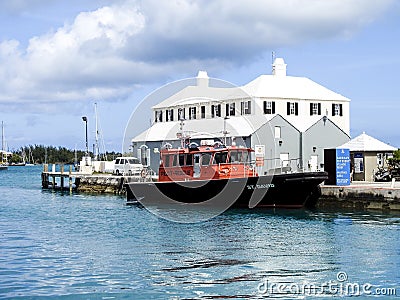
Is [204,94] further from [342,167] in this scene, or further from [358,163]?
[342,167]

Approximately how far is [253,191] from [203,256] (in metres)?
14.2

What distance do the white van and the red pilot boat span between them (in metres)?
20.0

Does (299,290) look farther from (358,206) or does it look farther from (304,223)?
(358,206)

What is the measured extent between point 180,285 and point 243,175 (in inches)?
712

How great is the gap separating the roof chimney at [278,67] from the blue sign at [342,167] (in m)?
24.5

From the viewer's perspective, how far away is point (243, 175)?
33250 mm

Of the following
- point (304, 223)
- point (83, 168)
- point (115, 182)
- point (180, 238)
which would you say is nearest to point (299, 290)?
point (180, 238)

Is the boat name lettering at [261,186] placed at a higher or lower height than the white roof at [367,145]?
lower

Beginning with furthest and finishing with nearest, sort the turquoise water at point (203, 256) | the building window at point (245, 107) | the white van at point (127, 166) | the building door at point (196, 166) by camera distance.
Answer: the white van at point (127, 166) → the building window at point (245, 107) → the building door at point (196, 166) → the turquoise water at point (203, 256)

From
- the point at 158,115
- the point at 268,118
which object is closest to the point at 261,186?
the point at 268,118

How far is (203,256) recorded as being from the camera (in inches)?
755

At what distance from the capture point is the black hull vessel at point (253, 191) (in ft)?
107

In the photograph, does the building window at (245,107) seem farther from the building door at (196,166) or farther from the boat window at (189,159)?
the building door at (196,166)

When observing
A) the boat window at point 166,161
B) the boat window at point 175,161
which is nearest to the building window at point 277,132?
the boat window at point 166,161
